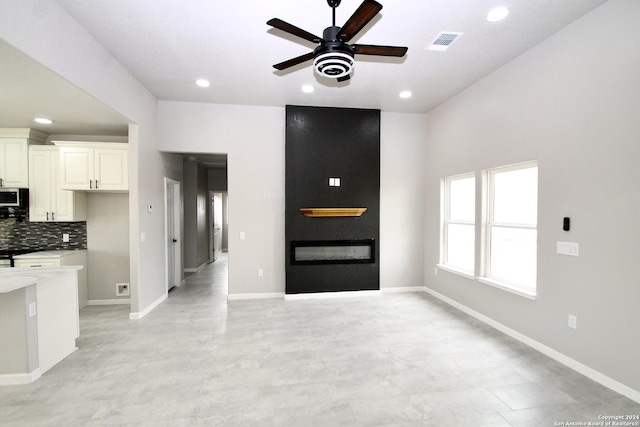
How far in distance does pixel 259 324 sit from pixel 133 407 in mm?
1677

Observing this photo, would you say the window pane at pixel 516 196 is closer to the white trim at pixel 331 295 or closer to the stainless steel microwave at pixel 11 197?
the white trim at pixel 331 295

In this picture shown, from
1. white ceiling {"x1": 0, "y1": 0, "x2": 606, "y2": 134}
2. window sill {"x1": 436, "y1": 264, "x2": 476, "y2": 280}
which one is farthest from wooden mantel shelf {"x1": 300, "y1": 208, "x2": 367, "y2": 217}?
white ceiling {"x1": 0, "y1": 0, "x2": 606, "y2": 134}

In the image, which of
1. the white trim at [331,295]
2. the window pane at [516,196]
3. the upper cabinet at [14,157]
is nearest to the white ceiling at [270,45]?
the upper cabinet at [14,157]

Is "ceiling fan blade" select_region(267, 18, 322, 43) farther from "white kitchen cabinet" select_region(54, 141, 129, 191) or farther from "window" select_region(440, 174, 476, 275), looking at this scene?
"white kitchen cabinet" select_region(54, 141, 129, 191)

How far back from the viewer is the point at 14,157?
4094mm

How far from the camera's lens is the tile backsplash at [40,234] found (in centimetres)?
427

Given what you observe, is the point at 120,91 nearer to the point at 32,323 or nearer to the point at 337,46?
the point at 32,323

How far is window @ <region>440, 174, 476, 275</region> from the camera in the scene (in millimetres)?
4184

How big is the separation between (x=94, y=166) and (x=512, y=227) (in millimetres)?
5700

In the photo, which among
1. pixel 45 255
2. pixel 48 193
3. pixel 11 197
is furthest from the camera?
pixel 48 193

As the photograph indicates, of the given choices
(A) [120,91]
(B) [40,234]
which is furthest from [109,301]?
(A) [120,91]

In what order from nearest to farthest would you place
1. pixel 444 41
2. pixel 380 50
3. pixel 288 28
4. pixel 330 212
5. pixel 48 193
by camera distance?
pixel 288 28 → pixel 380 50 → pixel 444 41 → pixel 48 193 → pixel 330 212

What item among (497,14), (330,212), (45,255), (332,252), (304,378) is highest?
(497,14)

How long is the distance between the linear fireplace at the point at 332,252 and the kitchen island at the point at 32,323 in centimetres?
288
